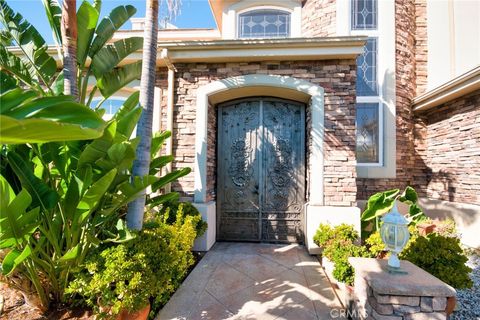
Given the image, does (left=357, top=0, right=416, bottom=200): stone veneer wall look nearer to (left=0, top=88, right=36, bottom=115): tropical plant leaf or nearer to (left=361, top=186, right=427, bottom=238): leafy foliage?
(left=361, top=186, right=427, bottom=238): leafy foliage

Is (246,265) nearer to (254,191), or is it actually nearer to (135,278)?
(254,191)

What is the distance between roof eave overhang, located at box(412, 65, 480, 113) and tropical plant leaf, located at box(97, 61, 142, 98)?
6.46 metres

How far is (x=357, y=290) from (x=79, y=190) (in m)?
3.34

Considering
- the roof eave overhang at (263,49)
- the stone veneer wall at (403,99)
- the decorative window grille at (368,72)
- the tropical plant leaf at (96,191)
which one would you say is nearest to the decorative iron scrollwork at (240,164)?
the roof eave overhang at (263,49)

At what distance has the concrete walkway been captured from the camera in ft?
9.76

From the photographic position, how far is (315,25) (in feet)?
23.7

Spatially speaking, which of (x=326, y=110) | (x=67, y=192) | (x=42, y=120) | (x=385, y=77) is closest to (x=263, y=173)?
(x=326, y=110)

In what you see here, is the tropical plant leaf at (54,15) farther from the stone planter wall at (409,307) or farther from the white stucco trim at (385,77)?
the white stucco trim at (385,77)

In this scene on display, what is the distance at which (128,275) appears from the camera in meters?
2.54

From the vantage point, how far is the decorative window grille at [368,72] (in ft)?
22.1

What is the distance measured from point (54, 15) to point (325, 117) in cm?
489

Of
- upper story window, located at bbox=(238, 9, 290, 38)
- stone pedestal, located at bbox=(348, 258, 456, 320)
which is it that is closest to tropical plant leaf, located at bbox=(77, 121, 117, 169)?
stone pedestal, located at bbox=(348, 258, 456, 320)

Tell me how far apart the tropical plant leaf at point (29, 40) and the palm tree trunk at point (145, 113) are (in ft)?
4.71

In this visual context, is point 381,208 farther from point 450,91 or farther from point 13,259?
point 13,259
